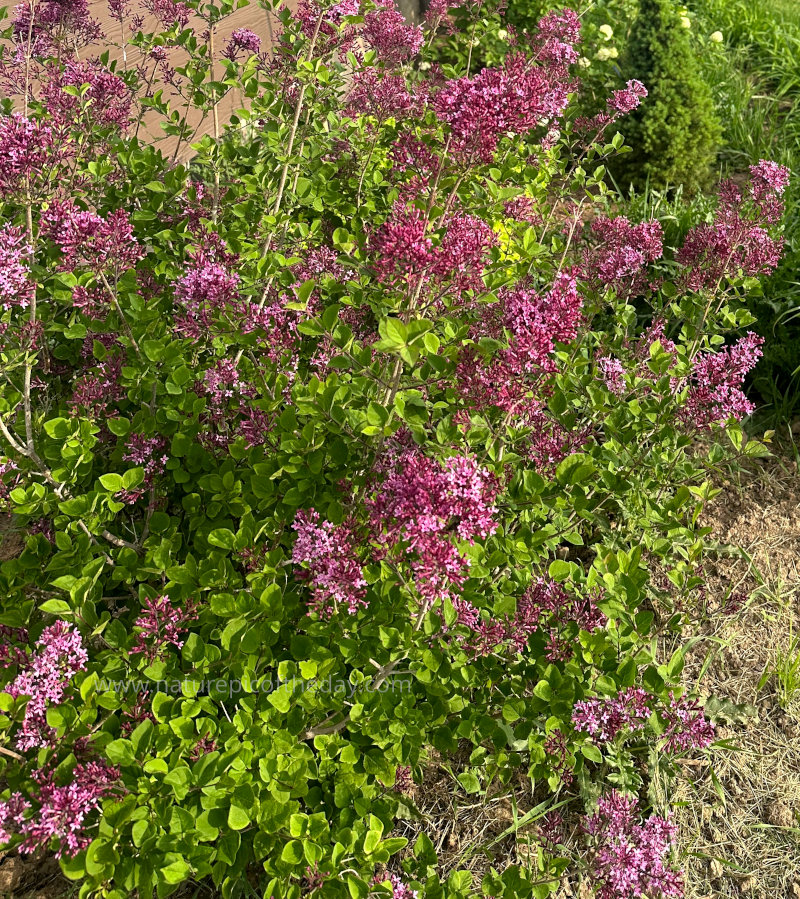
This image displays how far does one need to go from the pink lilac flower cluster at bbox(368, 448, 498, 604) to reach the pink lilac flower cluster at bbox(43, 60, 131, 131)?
1695 millimetres

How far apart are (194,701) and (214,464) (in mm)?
700

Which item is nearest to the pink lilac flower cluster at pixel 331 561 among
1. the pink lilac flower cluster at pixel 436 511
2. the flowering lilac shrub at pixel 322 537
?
the flowering lilac shrub at pixel 322 537

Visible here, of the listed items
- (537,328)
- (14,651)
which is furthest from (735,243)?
(14,651)

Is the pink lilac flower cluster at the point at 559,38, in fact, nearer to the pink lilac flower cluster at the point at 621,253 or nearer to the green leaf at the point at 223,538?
the pink lilac flower cluster at the point at 621,253

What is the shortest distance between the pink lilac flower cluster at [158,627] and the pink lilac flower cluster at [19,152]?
1.12 meters

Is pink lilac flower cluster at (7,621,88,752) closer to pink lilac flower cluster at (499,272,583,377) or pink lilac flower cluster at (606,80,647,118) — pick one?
pink lilac flower cluster at (499,272,583,377)

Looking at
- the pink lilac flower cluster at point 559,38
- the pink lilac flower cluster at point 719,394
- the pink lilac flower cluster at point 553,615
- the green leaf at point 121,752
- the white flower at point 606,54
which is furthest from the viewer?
the white flower at point 606,54

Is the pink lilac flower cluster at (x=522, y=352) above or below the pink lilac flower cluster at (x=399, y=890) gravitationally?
above

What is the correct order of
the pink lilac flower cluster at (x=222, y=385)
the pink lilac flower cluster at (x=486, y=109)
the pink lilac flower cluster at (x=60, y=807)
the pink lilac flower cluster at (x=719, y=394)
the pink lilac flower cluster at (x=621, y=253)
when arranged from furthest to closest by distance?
1. the pink lilac flower cluster at (x=621, y=253)
2. the pink lilac flower cluster at (x=719, y=394)
3. the pink lilac flower cluster at (x=222, y=385)
4. the pink lilac flower cluster at (x=486, y=109)
5. the pink lilac flower cluster at (x=60, y=807)

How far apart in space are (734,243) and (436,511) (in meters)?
1.75

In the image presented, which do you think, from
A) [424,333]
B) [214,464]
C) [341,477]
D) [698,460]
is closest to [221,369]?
[214,464]

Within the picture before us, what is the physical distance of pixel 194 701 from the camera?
176 cm

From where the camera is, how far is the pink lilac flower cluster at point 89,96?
2408mm

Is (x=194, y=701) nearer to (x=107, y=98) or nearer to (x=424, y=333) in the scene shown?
(x=424, y=333)
